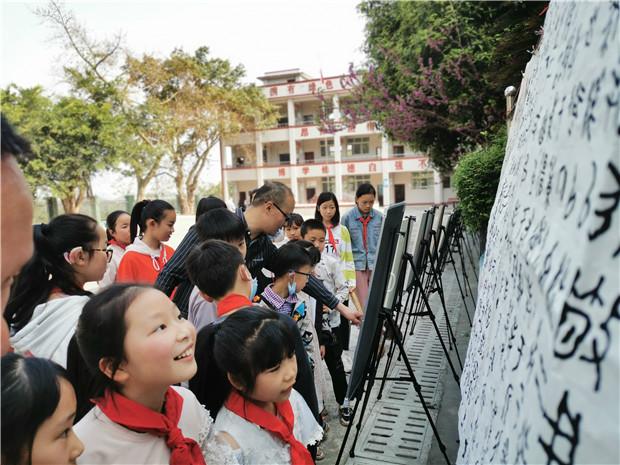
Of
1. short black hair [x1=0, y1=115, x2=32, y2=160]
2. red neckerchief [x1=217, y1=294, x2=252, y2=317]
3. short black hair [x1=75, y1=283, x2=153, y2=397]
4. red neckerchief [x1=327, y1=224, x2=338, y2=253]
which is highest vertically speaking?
short black hair [x1=0, y1=115, x2=32, y2=160]

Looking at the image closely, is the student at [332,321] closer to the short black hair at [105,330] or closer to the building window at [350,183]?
the short black hair at [105,330]

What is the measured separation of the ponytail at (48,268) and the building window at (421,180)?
1379 inches

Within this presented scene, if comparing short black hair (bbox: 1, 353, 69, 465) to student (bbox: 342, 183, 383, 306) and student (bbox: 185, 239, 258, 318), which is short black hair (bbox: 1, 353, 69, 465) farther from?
student (bbox: 342, 183, 383, 306)

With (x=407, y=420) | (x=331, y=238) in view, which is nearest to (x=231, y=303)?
(x=407, y=420)

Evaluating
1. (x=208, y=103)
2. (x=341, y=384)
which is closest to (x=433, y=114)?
(x=341, y=384)

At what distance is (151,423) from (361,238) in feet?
12.6

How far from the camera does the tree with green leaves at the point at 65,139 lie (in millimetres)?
18109

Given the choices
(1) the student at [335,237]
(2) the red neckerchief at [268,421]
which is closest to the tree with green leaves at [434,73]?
(1) the student at [335,237]

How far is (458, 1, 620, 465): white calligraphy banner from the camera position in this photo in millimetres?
711

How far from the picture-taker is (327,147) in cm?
3853

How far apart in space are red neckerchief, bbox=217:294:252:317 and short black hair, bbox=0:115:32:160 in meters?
1.16

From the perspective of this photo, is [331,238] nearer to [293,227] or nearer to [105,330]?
[293,227]

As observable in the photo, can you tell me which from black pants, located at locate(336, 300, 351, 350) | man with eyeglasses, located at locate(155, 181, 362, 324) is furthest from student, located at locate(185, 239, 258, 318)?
black pants, located at locate(336, 300, 351, 350)

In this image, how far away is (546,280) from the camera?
93cm
